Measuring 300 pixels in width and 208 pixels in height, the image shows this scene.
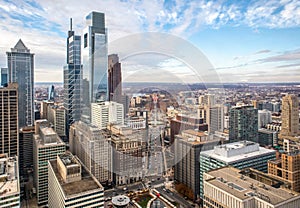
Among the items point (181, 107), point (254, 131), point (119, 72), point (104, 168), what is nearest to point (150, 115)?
point (181, 107)

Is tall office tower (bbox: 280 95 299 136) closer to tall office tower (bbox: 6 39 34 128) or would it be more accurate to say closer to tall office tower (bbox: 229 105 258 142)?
tall office tower (bbox: 229 105 258 142)

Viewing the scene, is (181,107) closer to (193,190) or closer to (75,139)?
(193,190)

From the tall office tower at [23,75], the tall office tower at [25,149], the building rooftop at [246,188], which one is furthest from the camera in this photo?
the tall office tower at [23,75]

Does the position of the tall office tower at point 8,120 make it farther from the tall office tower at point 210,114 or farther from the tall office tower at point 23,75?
the tall office tower at point 23,75

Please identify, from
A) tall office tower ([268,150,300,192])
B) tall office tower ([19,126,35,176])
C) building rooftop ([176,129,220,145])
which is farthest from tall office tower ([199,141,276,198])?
tall office tower ([19,126,35,176])

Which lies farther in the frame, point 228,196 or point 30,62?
point 30,62

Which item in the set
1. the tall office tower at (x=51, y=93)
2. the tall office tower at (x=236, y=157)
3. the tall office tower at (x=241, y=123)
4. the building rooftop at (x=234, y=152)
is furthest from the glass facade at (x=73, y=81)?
the building rooftop at (x=234, y=152)

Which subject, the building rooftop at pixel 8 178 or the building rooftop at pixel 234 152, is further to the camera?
the building rooftop at pixel 234 152

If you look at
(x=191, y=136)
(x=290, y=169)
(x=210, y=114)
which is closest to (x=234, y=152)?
(x=290, y=169)
